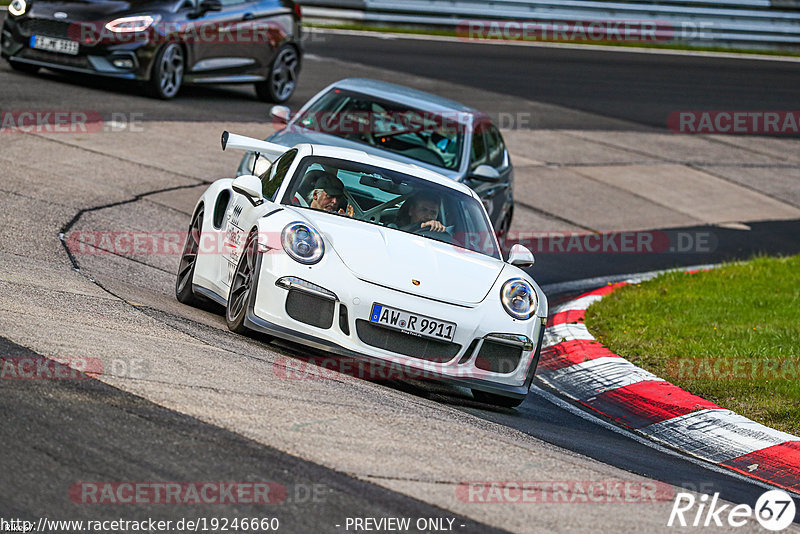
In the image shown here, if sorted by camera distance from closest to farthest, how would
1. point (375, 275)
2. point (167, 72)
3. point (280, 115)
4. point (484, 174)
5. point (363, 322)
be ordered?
point (363, 322), point (375, 275), point (484, 174), point (280, 115), point (167, 72)

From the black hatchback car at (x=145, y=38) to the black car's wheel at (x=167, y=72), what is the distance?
0.01 m

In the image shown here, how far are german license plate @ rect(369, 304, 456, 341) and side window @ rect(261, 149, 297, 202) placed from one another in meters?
1.39

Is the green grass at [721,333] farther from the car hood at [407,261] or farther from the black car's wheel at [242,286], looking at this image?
the black car's wheel at [242,286]

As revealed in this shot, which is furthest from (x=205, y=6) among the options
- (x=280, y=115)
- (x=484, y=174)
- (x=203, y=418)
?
(x=203, y=418)

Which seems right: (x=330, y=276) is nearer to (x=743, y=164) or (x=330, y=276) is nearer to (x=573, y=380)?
(x=573, y=380)

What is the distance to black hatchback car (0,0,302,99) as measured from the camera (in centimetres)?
1545

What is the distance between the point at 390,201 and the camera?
319 inches

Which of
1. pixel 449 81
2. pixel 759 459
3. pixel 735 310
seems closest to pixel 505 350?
pixel 759 459

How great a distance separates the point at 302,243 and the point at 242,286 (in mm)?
536

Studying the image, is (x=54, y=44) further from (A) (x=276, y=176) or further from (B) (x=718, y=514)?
(B) (x=718, y=514)

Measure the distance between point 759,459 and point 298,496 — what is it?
3557 millimetres

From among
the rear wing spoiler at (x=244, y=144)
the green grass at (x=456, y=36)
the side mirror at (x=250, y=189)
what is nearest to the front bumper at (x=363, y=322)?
the side mirror at (x=250, y=189)

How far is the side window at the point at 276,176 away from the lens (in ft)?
26.3

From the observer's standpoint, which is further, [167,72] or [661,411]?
[167,72]
